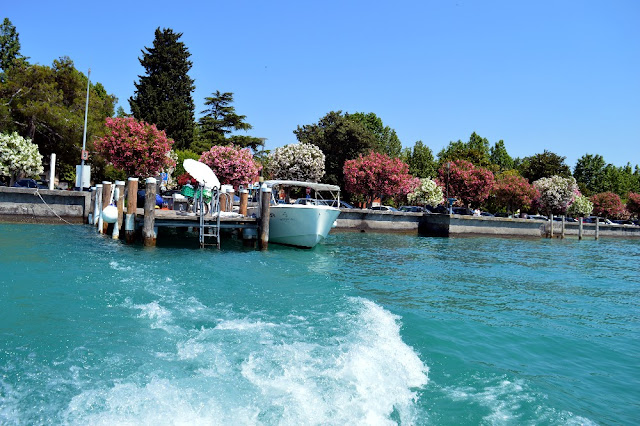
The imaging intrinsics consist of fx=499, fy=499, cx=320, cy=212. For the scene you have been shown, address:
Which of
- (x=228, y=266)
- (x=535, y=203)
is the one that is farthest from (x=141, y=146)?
(x=535, y=203)

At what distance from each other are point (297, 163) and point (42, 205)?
22683 mm

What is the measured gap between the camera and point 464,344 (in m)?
9.27

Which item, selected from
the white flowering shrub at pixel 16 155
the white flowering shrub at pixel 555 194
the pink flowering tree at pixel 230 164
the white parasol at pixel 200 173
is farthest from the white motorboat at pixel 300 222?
the white flowering shrub at pixel 555 194

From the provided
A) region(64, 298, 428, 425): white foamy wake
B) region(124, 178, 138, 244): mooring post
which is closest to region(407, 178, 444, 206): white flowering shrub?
region(124, 178, 138, 244): mooring post

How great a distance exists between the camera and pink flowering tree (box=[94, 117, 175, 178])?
32.4 metres

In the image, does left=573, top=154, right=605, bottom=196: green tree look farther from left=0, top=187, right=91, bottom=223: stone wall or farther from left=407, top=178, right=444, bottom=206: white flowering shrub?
left=0, top=187, right=91, bottom=223: stone wall

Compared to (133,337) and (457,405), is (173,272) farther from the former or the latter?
(457,405)

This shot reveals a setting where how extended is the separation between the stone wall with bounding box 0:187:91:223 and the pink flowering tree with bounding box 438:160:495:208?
34.2m

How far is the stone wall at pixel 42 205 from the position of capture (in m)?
26.2

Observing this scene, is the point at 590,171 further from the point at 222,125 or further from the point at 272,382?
the point at 272,382

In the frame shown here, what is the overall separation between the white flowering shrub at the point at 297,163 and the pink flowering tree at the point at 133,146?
43.8ft

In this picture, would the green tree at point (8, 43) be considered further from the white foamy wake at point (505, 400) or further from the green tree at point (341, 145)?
the white foamy wake at point (505, 400)

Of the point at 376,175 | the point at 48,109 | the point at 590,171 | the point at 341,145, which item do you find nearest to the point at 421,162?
the point at 341,145

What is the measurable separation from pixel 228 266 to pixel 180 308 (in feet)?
19.4
